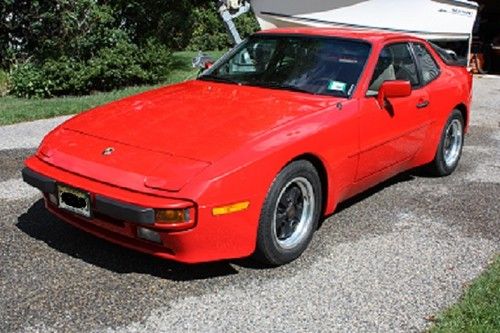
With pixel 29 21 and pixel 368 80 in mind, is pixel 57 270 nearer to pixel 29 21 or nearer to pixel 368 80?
pixel 368 80

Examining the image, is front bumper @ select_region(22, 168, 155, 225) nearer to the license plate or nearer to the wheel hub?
the license plate

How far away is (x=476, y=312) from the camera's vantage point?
10.9 feet

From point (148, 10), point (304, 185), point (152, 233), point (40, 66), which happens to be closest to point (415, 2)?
point (148, 10)

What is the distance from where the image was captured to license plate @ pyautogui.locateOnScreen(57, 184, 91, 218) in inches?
136

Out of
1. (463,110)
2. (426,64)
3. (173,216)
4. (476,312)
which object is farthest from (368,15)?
(173,216)

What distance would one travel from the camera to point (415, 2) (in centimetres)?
1345

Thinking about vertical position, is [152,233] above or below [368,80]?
below

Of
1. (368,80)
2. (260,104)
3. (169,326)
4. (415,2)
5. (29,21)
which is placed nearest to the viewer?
(169,326)

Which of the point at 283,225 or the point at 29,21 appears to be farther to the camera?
the point at 29,21

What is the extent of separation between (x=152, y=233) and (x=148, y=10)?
10.1m

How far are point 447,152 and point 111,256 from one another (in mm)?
3740

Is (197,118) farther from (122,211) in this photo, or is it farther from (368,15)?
(368,15)

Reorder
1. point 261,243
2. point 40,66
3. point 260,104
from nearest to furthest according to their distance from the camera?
1. point 261,243
2. point 260,104
3. point 40,66

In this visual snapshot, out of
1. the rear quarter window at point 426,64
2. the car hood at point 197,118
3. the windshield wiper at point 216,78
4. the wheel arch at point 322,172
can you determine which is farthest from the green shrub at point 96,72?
the wheel arch at point 322,172
